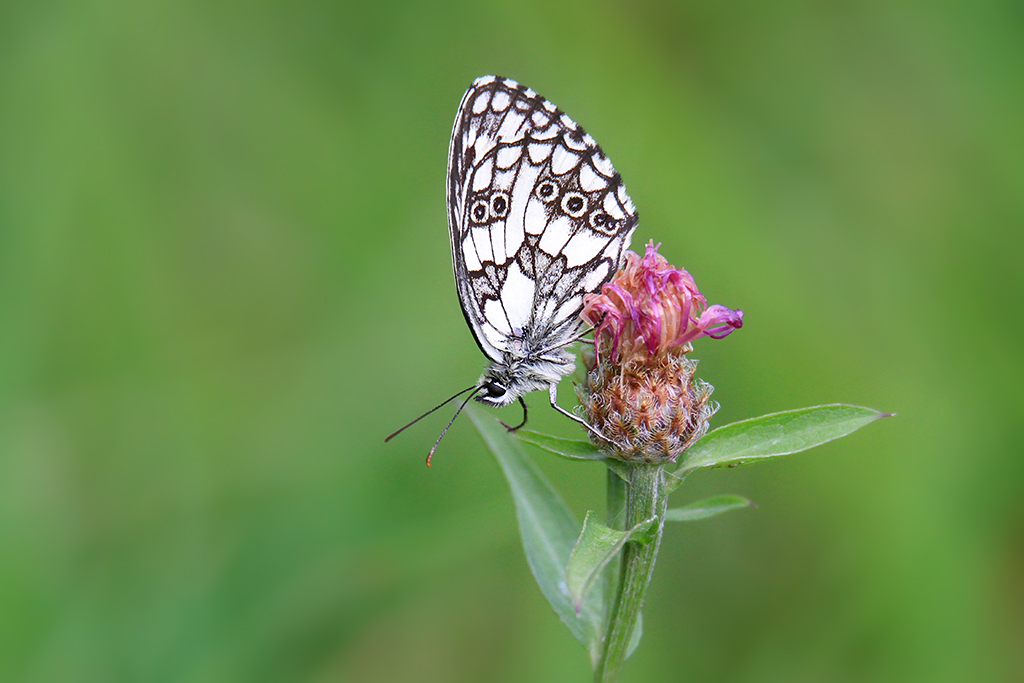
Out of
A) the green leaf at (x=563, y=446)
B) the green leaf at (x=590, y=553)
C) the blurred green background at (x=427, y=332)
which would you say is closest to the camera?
the green leaf at (x=590, y=553)

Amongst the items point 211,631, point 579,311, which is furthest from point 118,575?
point 579,311

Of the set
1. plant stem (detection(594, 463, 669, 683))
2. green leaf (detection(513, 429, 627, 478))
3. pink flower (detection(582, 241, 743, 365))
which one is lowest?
plant stem (detection(594, 463, 669, 683))

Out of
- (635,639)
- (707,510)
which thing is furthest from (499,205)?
(635,639)

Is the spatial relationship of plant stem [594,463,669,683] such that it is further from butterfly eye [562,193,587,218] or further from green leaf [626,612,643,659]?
butterfly eye [562,193,587,218]

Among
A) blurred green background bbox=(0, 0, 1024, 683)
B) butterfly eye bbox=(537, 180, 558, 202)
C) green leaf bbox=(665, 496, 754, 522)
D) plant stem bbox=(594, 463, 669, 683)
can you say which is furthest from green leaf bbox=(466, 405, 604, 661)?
blurred green background bbox=(0, 0, 1024, 683)

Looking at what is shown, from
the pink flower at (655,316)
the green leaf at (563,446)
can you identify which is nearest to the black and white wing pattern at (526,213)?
the pink flower at (655,316)

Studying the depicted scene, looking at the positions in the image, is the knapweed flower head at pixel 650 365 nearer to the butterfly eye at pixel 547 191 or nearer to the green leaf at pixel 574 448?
the green leaf at pixel 574 448

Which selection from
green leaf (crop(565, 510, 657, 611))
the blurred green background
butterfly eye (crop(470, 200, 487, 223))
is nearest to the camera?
green leaf (crop(565, 510, 657, 611))
